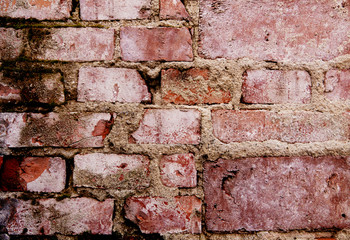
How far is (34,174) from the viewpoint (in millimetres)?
415

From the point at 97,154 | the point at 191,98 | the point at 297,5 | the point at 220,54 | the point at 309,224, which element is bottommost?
the point at 309,224

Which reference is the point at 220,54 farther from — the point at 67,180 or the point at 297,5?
the point at 67,180

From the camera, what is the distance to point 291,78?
0.41 metres

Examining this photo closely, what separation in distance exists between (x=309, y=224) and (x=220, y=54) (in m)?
0.43

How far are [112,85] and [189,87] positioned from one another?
6.9 inches

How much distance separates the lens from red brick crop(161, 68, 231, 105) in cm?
41

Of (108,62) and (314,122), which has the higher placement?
(108,62)

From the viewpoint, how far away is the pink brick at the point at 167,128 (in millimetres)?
410

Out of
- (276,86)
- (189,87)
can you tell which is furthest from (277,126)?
(189,87)

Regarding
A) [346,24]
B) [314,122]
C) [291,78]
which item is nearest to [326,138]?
[314,122]

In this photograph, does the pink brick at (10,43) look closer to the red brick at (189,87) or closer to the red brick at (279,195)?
the red brick at (189,87)

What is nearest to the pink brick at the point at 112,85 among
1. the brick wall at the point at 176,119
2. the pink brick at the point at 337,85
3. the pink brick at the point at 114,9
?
the brick wall at the point at 176,119

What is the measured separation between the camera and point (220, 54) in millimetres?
415

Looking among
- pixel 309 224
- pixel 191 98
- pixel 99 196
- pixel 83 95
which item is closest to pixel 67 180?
pixel 99 196
